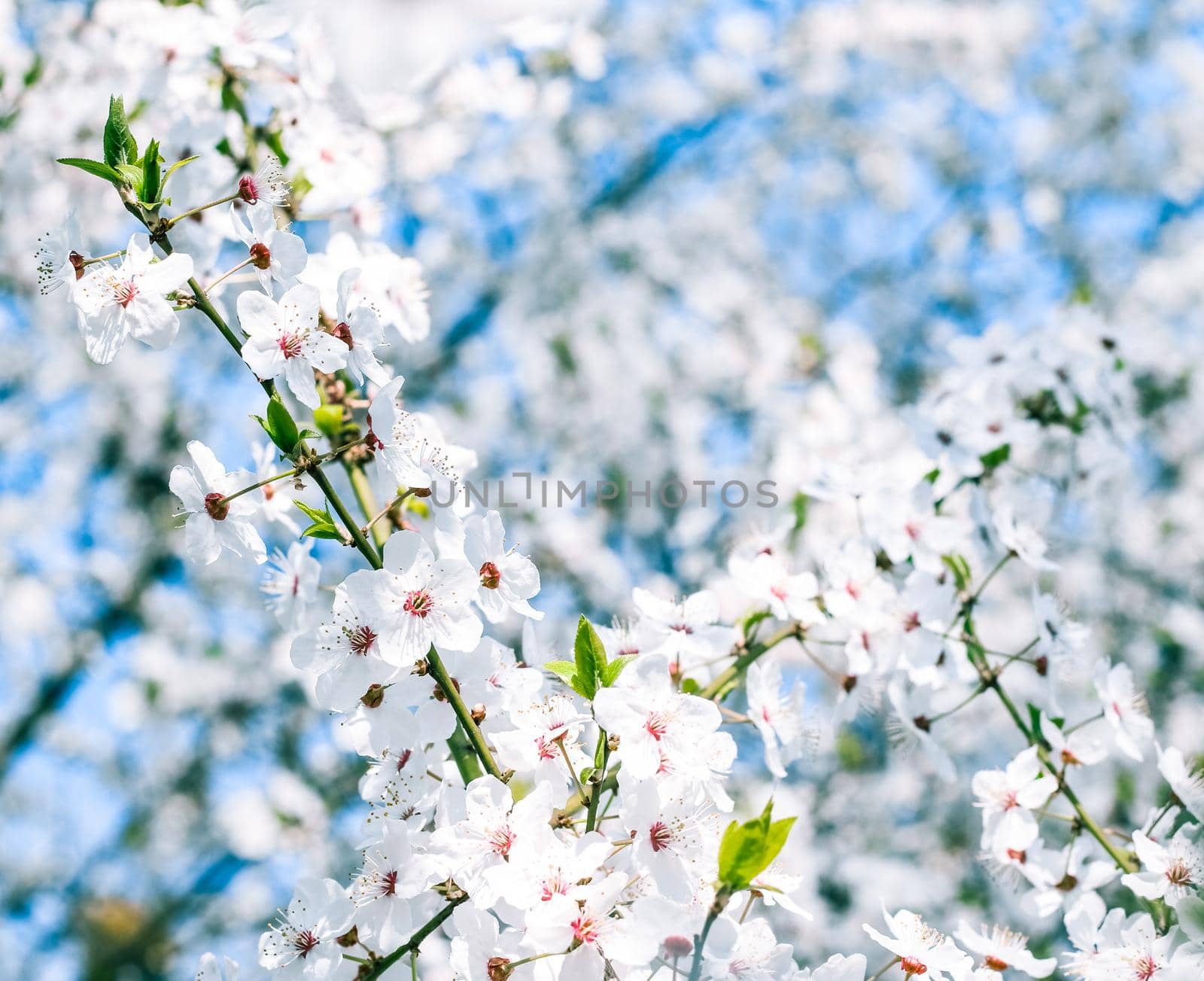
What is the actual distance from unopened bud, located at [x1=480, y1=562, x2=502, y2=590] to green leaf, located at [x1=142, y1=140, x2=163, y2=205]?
0.75 metres

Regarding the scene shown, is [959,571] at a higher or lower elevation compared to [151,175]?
lower

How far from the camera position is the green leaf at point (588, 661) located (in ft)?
4.33

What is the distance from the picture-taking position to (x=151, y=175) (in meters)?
1.34

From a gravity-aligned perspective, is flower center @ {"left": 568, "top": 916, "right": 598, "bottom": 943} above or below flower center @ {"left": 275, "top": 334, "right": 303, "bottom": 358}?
below

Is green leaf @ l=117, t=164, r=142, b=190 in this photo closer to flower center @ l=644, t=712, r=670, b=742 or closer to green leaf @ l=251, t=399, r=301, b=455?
green leaf @ l=251, t=399, r=301, b=455

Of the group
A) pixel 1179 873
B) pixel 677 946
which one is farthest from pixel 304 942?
pixel 1179 873

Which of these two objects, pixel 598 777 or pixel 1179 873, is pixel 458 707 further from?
pixel 1179 873

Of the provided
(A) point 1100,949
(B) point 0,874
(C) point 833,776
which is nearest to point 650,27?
(C) point 833,776

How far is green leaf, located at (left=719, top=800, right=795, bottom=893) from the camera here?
44.9 inches

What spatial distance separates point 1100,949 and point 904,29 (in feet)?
28.7

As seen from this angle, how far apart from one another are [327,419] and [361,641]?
39 cm

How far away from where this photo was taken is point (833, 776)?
17.9 feet

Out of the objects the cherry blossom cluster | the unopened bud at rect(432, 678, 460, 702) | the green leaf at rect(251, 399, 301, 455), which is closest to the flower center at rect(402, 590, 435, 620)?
the cherry blossom cluster

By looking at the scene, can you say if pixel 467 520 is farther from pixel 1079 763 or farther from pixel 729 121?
pixel 729 121
